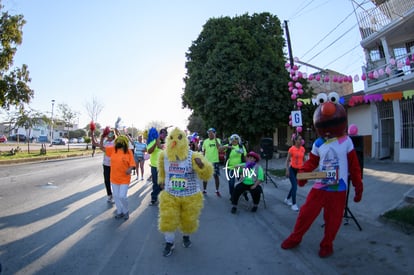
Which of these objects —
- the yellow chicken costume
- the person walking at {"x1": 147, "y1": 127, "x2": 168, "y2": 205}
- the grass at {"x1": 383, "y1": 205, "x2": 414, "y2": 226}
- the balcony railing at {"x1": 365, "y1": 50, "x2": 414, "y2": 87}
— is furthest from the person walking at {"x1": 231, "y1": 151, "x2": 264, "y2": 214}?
the balcony railing at {"x1": 365, "y1": 50, "x2": 414, "y2": 87}

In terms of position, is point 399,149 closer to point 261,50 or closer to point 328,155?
point 261,50

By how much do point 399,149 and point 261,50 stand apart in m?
10.8

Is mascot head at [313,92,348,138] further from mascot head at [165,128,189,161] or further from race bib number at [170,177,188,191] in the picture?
race bib number at [170,177,188,191]

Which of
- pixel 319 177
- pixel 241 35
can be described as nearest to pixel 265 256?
pixel 319 177

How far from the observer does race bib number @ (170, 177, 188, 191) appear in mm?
4570

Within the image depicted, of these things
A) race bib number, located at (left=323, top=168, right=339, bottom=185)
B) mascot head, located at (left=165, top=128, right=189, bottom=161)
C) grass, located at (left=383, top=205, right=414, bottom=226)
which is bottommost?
grass, located at (left=383, top=205, right=414, bottom=226)

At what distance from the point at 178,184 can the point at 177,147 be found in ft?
1.85

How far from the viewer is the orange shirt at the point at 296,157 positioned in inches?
279

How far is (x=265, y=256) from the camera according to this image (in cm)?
432

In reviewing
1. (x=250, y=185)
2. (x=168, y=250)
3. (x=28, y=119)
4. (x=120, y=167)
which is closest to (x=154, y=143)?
(x=120, y=167)

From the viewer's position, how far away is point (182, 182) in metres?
4.59

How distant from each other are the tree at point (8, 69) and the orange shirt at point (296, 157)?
19.1 m

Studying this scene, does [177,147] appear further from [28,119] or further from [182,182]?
[28,119]

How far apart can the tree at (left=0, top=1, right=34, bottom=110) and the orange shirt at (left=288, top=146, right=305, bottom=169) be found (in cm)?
1912
